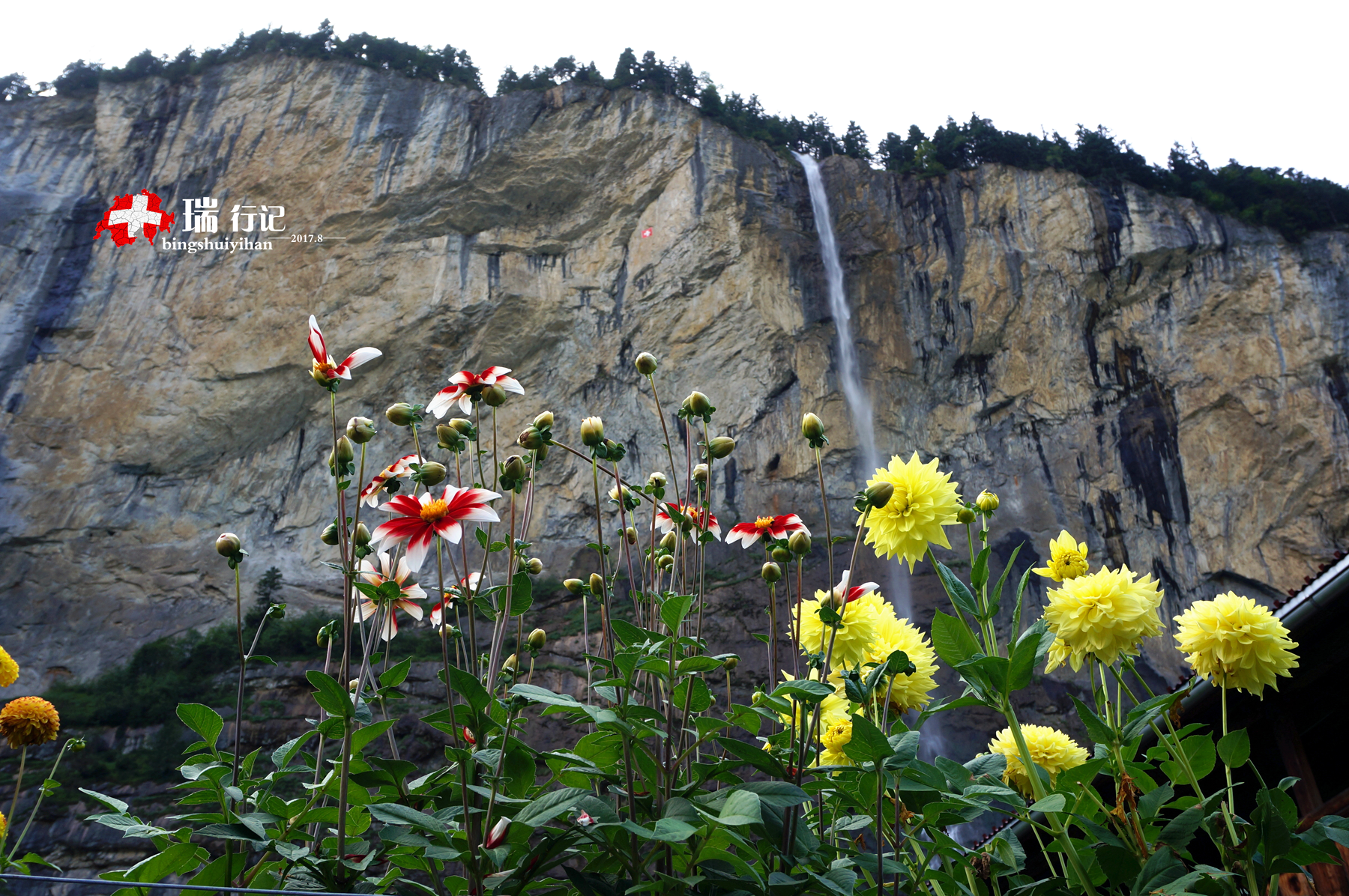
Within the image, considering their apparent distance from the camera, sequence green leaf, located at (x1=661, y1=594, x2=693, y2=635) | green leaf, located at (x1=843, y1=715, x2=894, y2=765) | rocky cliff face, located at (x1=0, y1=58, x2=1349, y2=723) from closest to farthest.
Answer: green leaf, located at (x1=843, y1=715, x2=894, y2=765) < green leaf, located at (x1=661, y1=594, x2=693, y2=635) < rocky cliff face, located at (x1=0, y1=58, x2=1349, y2=723)

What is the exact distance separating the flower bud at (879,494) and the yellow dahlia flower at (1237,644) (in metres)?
0.53

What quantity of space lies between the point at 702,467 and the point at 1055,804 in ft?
2.78

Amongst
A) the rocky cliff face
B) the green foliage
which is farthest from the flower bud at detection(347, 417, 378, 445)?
the green foliage

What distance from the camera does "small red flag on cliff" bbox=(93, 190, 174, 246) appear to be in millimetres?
20248

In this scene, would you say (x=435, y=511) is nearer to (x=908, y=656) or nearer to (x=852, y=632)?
(x=852, y=632)

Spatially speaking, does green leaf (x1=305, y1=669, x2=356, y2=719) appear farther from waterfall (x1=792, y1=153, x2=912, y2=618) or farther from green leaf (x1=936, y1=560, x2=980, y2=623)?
waterfall (x1=792, y1=153, x2=912, y2=618)

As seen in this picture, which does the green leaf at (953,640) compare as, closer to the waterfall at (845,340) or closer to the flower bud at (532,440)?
the flower bud at (532,440)

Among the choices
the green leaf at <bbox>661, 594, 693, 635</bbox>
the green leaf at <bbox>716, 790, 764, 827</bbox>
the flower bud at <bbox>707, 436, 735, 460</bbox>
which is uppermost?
the flower bud at <bbox>707, 436, 735, 460</bbox>

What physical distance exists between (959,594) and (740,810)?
47cm

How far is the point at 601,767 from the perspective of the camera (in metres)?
1.01

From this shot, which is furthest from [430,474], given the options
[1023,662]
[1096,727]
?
[1096,727]

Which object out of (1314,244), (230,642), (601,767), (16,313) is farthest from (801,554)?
(16,313)

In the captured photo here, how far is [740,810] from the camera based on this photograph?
0.77 metres

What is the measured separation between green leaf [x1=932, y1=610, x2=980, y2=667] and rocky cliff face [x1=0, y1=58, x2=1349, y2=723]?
567 inches
